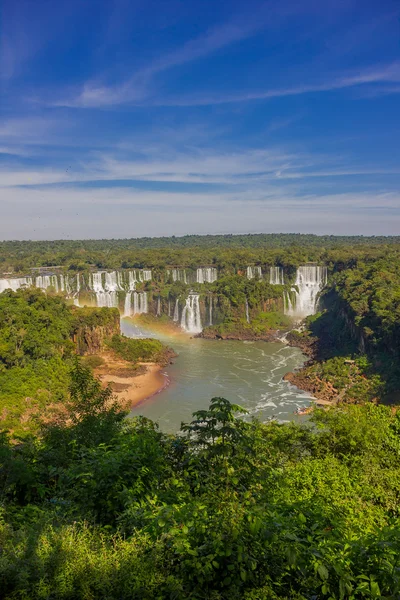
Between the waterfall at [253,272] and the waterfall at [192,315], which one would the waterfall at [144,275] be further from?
the waterfall at [253,272]

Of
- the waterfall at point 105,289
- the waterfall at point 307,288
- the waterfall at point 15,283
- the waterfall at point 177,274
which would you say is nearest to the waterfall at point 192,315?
the waterfall at point 177,274

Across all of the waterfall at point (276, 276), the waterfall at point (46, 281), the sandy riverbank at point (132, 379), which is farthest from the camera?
the waterfall at point (276, 276)

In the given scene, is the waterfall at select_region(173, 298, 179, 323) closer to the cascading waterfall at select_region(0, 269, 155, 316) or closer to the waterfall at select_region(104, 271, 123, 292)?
the cascading waterfall at select_region(0, 269, 155, 316)

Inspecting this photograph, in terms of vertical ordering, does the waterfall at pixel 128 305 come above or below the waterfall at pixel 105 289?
below

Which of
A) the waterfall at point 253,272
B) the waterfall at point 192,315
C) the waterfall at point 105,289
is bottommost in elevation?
the waterfall at point 192,315

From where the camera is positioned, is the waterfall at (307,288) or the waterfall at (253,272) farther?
the waterfall at (253,272)

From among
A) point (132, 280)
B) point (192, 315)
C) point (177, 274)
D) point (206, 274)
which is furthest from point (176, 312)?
point (206, 274)

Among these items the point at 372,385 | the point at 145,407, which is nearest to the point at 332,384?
Result: the point at 372,385

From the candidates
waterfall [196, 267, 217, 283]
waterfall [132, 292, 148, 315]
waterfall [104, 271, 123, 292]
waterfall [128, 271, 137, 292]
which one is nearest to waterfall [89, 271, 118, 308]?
waterfall [104, 271, 123, 292]
